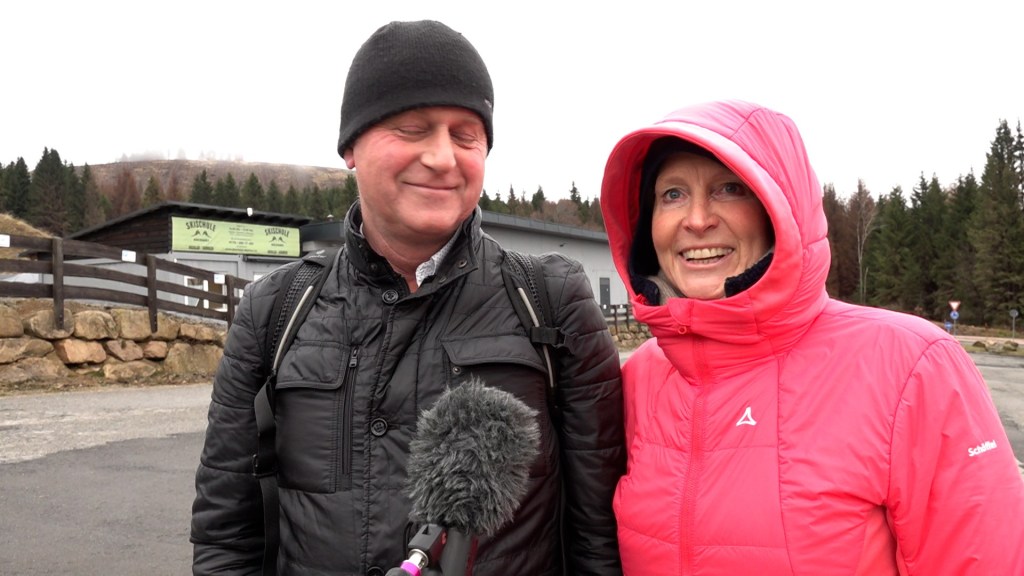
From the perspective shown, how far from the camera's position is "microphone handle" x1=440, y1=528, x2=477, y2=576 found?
1.18m

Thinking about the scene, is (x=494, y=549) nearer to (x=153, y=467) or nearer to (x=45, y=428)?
(x=153, y=467)

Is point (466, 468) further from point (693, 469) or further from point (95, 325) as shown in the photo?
point (95, 325)

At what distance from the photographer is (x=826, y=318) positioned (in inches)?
75.1

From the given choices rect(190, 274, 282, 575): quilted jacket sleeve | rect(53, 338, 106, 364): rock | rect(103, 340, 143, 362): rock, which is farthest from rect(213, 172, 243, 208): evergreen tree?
rect(190, 274, 282, 575): quilted jacket sleeve

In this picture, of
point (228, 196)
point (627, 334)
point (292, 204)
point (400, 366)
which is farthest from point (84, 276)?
point (228, 196)

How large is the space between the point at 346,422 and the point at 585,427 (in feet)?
2.10

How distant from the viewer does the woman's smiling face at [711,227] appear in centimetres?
195

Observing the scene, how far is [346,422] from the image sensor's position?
1.81 meters

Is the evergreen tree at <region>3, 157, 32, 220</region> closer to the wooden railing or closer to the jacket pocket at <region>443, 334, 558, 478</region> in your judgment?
the wooden railing

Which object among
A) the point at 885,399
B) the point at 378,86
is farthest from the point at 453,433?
the point at 885,399

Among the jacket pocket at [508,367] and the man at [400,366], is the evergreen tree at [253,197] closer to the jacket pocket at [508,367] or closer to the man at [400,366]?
the man at [400,366]

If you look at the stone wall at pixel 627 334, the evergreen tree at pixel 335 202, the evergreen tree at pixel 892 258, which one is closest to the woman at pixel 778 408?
the stone wall at pixel 627 334

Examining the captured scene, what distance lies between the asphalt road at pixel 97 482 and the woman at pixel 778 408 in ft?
11.6

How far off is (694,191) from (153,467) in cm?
605
